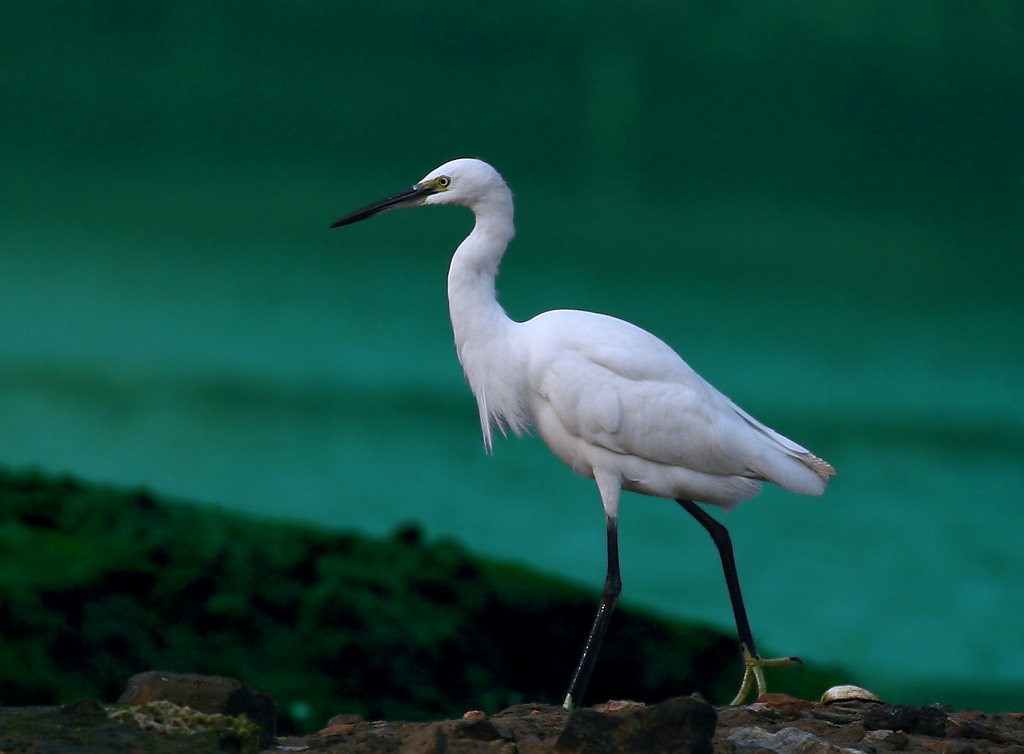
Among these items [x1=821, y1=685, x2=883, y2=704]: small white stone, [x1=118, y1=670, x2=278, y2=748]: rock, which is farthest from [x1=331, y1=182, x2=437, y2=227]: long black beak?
[x1=821, y1=685, x2=883, y2=704]: small white stone

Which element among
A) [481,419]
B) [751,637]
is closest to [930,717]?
[751,637]

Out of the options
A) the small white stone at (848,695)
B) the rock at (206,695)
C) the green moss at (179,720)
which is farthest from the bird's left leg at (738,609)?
the green moss at (179,720)

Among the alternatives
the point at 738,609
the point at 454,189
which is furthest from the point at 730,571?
the point at 454,189

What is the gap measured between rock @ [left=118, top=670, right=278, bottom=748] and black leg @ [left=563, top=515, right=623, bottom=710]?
41.0 inches

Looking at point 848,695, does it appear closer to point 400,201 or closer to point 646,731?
point 646,731

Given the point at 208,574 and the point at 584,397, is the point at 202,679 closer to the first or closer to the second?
the point at 584,397

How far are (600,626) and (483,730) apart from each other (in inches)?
32.7

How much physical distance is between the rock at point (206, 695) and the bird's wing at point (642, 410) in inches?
56.2

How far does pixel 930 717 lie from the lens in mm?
3234

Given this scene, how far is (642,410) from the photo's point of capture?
372 centimetres

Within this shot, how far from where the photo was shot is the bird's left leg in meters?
3.79

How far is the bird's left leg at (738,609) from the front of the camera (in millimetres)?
3795

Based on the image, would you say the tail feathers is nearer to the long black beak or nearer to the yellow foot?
the yellow foot

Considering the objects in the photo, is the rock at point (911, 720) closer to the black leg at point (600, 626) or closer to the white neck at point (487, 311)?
the black leg at point (600, 626)
